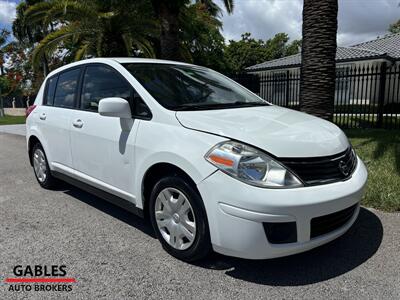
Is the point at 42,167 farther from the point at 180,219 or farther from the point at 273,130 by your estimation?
the point at 273,130

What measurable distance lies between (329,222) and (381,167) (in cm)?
330

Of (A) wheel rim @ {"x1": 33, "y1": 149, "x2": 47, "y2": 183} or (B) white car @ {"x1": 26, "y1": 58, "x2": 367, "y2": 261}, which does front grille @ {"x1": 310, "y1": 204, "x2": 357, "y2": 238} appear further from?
(A) wheel rim @ {"x1": 33, "y1": 149, "x2": 47, "y2": 183}

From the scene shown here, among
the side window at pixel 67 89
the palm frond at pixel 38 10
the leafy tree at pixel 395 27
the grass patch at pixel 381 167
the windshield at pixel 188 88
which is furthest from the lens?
the leafy tree at pixel 395 27

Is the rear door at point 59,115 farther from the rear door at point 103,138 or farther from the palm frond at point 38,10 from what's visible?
the palm frond at point 38,10

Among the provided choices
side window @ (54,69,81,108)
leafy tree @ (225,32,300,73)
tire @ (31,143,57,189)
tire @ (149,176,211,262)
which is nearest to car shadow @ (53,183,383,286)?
tire @ (149,176,211,262)

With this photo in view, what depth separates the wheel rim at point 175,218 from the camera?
272 centimetres

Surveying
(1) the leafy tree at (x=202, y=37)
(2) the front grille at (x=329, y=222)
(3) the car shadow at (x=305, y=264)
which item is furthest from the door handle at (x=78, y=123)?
(1) the leafy tree at (x=202, y=37)

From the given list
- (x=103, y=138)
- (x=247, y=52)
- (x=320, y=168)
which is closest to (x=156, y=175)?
(x=103, y=138)

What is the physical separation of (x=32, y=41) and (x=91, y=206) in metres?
28.2

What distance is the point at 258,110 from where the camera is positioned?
338 cm

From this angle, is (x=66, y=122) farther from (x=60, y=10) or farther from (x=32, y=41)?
(x=32, y=41)

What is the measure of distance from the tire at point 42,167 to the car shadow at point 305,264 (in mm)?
3022

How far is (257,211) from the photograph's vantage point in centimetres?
233

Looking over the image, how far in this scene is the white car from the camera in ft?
7.88
